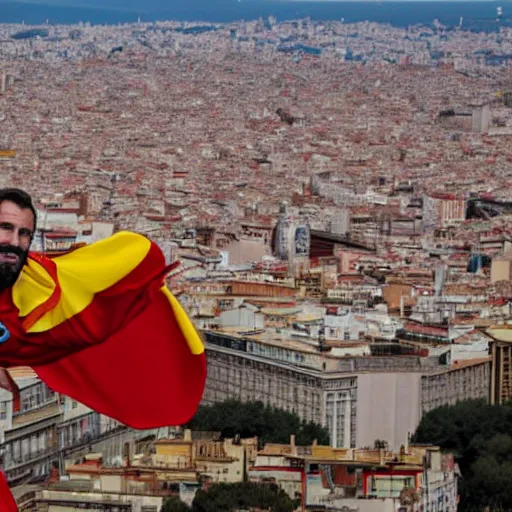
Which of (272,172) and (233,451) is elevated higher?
(272,172)

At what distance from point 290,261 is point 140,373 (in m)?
29.5

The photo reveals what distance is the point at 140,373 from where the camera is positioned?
3.40 meters

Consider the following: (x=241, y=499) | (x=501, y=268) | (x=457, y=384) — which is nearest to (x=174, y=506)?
(x=241, y=499)

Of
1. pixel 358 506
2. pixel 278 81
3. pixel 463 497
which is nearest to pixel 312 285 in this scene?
pixel 463 497

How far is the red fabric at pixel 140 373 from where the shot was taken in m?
3.39

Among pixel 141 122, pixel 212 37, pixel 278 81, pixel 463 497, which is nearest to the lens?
pixel 463 497

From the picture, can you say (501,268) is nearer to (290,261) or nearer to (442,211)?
(290,261)

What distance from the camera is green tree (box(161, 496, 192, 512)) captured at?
13.0m

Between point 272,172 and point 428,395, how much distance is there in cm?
3399

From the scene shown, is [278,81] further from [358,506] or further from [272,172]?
[358,506]

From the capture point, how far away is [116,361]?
11.1ft

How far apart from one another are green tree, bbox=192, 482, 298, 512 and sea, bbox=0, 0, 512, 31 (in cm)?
10199

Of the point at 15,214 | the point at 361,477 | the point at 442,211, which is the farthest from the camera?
the point at 442,211

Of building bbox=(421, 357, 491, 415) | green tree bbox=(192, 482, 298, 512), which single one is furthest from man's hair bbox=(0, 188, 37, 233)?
building bbox=(421, 357, 491, 415)
